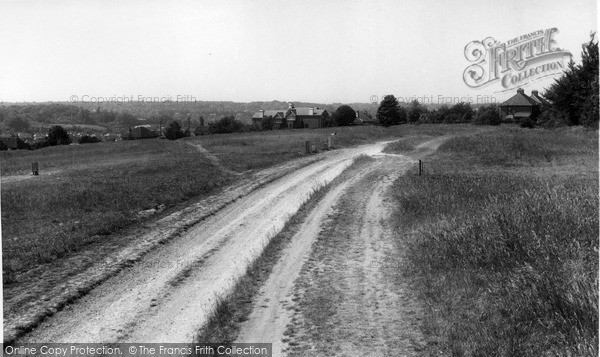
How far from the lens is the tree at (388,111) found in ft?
285

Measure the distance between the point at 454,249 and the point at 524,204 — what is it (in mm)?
2867

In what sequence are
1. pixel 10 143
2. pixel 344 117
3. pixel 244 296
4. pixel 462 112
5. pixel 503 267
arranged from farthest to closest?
pixel 344 117 < pixel 462 112 < pixel 10 143 < pixel 244 296 < pixel 503 267

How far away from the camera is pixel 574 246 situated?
9828 mm

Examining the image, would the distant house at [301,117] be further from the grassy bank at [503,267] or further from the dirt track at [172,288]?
the grassy bank at [503,267]

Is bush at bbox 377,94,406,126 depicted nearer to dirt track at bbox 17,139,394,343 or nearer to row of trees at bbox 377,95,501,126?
row of trees at bbox 377,95,501,126

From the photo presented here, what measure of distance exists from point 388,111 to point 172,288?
79744mm

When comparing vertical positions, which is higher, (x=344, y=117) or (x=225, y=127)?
(x=344, y=117)

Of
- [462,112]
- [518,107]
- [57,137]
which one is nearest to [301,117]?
[462,112]

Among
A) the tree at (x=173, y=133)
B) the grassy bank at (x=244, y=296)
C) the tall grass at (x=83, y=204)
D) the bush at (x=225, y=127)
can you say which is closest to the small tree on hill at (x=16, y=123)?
the tree at (x=173, y=133)

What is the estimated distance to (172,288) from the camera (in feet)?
35.6

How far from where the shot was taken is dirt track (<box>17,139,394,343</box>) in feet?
28.4

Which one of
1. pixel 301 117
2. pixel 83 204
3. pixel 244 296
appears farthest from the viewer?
pixel 301 117

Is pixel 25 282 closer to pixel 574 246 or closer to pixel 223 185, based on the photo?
pixel 574 246

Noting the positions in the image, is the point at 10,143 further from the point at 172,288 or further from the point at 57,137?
the point at 172,288
